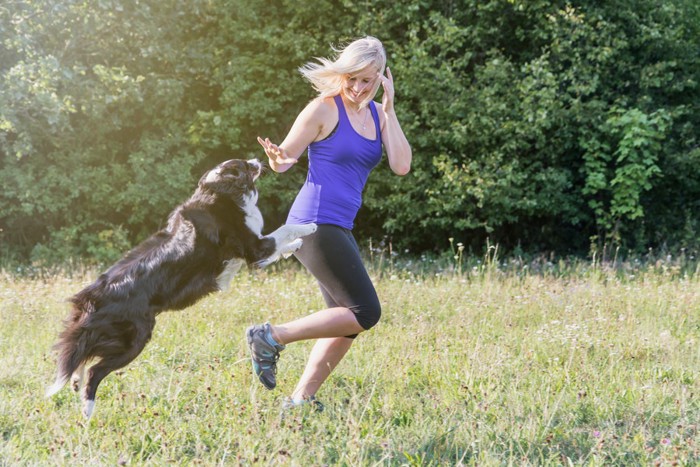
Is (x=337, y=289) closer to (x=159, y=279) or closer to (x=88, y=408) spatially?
(x=159, y=279)

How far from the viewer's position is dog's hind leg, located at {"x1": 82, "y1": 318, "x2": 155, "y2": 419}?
12.9ft

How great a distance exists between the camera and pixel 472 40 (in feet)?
36.9

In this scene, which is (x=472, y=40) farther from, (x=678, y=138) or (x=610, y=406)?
(x=610, y=406)

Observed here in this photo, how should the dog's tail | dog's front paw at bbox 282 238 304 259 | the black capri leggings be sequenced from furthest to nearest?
dog's front paw at bbox 282 238 304 259
the dog's tail
the black capri leggings

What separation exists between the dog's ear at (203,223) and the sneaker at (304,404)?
38.9 inches

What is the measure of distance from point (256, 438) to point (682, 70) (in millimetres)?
10504

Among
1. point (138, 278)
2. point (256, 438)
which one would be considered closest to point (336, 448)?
point (256, 438)

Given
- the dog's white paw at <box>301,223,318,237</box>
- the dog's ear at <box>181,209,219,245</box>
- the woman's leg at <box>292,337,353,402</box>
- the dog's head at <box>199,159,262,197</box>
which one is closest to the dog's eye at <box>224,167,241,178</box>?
the dog's head at <box>199,159,262,197</box>

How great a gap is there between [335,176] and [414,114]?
735 centimetres

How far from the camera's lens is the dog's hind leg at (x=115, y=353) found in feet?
12.9

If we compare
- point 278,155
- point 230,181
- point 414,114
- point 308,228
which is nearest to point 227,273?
point 230,181

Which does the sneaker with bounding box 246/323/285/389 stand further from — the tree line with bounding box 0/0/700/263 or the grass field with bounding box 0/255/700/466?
the tree line with bounding box 0/0/700/263

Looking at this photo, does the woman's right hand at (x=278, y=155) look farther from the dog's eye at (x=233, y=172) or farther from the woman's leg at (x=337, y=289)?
the dog's eye at (x=233, y=172)

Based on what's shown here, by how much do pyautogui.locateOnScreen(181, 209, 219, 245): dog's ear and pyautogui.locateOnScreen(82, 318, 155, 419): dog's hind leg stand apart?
1.90 ft
